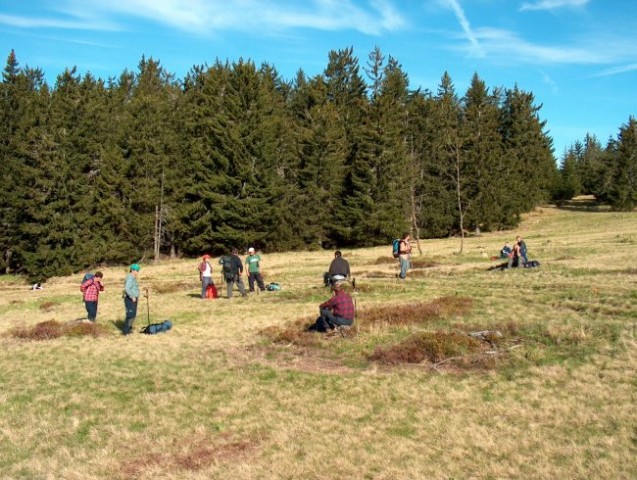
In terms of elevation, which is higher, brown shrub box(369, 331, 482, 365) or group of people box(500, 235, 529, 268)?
group of people box(500, 235, 529, 268)

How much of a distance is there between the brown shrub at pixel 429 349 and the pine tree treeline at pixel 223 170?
32.7 metres

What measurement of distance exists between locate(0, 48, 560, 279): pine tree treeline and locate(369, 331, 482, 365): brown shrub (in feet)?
107

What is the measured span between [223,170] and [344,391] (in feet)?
148

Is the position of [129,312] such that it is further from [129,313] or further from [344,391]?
[344,391]

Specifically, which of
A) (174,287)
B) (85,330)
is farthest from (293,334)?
(174,287)

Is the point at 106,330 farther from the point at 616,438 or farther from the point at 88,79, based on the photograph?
the point at 88,79

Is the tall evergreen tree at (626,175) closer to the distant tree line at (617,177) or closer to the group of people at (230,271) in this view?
the distant tree line at (617,177)

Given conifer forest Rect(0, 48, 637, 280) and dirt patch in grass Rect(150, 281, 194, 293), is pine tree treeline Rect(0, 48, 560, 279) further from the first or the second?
dirt patch in grass Rect(150, 281, 194, 293)

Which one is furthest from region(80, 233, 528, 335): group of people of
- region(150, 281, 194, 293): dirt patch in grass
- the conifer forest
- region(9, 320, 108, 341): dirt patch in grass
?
the conifer forest

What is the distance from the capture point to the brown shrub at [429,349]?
1313 cm

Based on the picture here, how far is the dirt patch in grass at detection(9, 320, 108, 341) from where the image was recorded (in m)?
18.4

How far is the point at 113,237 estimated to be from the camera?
5234 cm

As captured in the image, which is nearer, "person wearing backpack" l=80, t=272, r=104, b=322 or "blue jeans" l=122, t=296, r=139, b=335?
"blue jeans" l=122, t=296, r=139, b=335

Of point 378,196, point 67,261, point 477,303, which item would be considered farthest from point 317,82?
point 477,303
